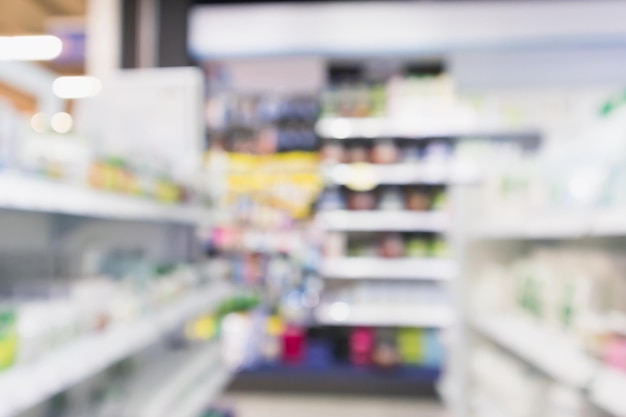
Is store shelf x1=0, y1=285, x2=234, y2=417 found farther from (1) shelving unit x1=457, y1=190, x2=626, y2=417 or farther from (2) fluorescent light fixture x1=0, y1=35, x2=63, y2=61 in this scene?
(2) fluorescent light fixture x1=0, y1=35, x2=63, y2=61

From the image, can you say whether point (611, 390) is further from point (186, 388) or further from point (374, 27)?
point (374, 27)

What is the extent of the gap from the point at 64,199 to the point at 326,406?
3.36 m

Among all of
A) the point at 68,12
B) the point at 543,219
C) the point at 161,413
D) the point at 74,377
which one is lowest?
the point at 161,413

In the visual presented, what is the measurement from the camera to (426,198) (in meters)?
5.33

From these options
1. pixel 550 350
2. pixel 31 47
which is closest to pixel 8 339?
pixel 550 350

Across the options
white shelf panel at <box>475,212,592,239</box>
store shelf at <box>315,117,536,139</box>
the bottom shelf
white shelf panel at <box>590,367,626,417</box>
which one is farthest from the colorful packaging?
store shelf at <box>315,117,536,139</box>

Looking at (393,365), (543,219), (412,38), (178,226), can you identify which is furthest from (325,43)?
(543,219)

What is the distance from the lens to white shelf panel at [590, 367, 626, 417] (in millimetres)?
1240

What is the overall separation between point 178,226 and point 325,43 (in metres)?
2.05

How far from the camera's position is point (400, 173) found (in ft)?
17.3

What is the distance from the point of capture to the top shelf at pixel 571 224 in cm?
143

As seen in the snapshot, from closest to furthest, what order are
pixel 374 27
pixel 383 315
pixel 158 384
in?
pixel 158 384 → pixel 374 27 → pixel 383 315

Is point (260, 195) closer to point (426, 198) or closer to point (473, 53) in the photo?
point (426, 198)

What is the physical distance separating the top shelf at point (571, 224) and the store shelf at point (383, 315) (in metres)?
2.67
